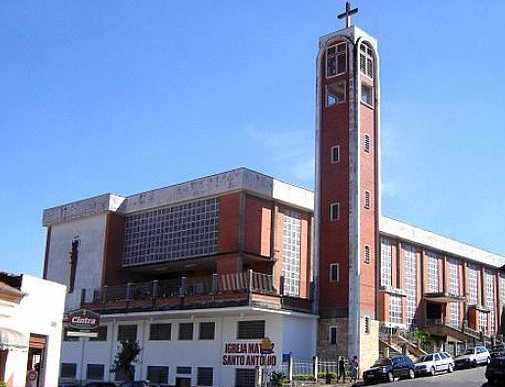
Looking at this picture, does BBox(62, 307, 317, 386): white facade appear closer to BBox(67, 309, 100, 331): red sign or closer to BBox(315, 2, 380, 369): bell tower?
BBox(315, 2, 380, 369): bell tower

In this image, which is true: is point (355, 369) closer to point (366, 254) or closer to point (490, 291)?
point (366, 254)

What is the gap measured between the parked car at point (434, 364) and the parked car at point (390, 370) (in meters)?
0.69

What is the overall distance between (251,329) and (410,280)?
2093 centimetres

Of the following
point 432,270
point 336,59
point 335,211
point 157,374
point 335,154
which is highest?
point 336,59

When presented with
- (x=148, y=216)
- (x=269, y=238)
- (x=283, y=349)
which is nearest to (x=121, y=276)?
(x=148, y=216)

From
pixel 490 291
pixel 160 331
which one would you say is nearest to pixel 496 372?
pixel 160 331

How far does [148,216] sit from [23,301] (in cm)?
2624

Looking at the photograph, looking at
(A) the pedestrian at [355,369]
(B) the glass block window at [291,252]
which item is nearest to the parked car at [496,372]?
(A) the pedestrian at [355,369]

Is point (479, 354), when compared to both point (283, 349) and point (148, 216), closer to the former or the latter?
point (283, 349)

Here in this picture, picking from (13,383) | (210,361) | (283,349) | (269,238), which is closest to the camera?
(13,383)

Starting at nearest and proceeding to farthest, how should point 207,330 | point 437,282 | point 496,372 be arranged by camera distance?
point 496,372 → point 207,330 → point 437,282

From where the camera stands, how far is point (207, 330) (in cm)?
4488

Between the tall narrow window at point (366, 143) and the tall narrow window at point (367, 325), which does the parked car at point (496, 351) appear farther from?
the tall narrow window at point (366, 143)

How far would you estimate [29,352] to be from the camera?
2788 centimetres
